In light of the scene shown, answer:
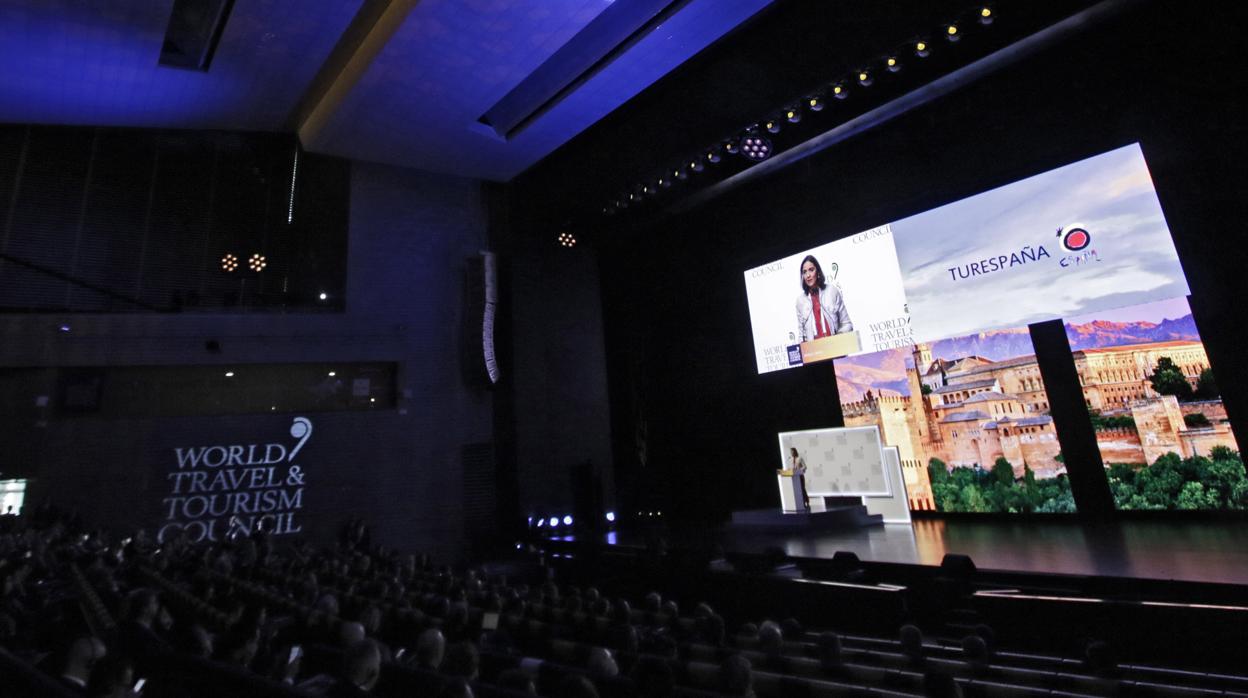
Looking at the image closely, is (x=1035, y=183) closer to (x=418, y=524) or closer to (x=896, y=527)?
(x=896, y=527)

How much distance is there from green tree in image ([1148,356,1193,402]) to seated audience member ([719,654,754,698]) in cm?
711

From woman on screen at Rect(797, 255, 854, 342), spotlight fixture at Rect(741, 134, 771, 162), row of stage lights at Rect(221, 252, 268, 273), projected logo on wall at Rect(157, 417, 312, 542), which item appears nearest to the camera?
spotlight fixture at Rect(741, 134, 771, 162)

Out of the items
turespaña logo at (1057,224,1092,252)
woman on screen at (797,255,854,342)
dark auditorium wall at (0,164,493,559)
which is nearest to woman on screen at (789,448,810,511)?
woman on screen at (797,255,854,342)

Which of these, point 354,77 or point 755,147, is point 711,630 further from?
point 354,77

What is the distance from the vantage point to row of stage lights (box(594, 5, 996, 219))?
578 centimetres

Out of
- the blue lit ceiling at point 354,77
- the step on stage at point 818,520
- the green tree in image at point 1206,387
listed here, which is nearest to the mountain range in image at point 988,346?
the green tree in image at point 1206,387

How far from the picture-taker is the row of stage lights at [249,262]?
9339 mm

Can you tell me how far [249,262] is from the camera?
9.48m

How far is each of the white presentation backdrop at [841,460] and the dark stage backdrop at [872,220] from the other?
0.24 meters

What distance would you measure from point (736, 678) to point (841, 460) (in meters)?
7.40

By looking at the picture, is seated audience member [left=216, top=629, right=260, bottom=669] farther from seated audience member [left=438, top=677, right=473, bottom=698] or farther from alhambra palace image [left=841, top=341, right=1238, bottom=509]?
alhambra palace image [left=841, top=341, right=1238, bottom=509]

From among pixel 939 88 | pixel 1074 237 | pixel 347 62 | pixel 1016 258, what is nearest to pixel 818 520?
pixel 1016 258

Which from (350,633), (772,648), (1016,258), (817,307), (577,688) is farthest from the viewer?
(817,307)

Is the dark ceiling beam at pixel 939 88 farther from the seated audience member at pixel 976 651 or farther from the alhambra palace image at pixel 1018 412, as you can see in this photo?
the seated audience member at pixel 976 651
